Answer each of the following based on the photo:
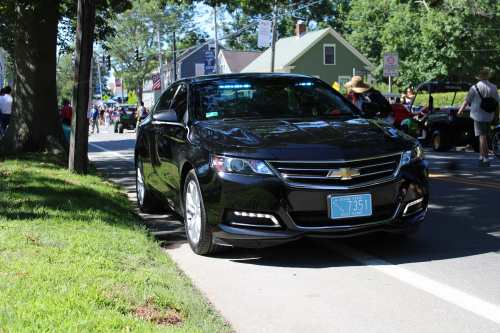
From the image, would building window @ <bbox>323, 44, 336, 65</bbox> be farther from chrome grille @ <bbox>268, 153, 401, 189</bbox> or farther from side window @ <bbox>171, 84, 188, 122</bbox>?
chrome grille @ <bbox>268, 153, 401, 189</bbox>

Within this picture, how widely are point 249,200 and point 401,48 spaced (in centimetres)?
4308

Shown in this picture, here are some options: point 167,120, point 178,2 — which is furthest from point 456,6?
point 167,120

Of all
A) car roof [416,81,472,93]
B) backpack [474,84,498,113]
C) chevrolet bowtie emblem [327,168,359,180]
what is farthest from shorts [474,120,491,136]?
chevrolet bowtie emblem [327,168,359,180]

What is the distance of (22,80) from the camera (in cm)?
1273

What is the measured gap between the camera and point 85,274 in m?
4.12

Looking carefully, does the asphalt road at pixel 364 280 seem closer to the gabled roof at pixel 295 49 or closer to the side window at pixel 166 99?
the side window at pixel 166 99

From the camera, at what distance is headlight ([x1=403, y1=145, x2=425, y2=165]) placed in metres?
4.88

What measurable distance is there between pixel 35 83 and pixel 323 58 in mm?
42685

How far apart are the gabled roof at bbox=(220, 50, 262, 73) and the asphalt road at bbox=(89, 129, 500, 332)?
2216 inches

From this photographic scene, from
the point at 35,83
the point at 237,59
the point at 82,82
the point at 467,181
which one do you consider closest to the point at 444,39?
the point at 237,59

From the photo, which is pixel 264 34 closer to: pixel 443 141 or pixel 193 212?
pixel 443 141

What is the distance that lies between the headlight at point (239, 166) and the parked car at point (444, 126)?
1286 centimetres

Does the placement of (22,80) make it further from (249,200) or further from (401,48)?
(401,48)

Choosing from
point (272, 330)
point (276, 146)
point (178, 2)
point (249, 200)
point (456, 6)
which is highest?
point (456, 6)
